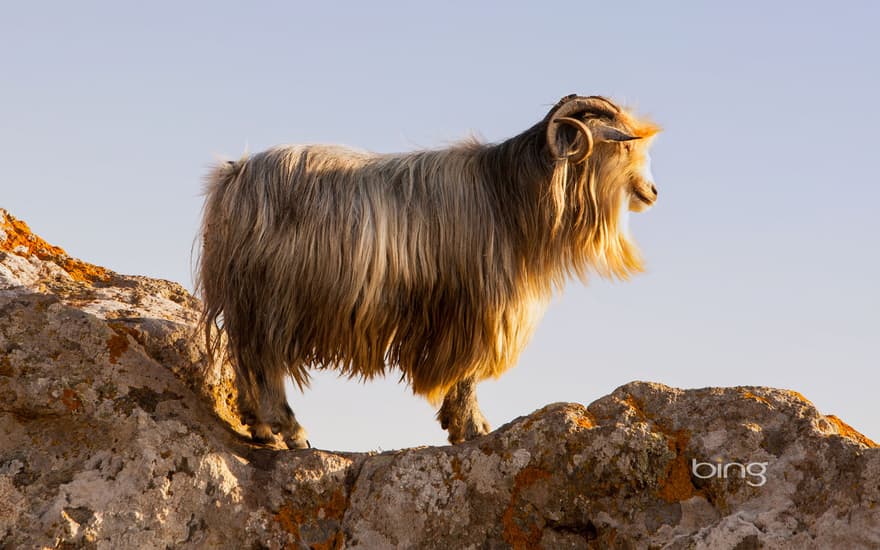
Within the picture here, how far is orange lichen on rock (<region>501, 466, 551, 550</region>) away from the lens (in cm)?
489

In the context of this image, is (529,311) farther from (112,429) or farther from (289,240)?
(112,429)

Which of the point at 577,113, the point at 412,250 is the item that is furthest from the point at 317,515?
the point at 577,113

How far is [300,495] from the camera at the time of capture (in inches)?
207

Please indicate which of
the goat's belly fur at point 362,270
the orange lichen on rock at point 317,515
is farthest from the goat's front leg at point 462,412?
the orange lichen on rock at point 317,515

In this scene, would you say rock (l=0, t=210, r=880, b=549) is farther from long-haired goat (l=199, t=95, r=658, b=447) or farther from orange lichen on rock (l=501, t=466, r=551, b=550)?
long-haired goat (l=199, t=95, r=658, b=447)

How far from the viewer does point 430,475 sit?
5160 mm

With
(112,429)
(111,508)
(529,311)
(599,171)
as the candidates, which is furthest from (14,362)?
(599,171)

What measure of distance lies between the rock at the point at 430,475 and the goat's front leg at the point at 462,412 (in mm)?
1413

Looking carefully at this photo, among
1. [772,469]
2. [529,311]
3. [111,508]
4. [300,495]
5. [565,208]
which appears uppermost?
[565,208]

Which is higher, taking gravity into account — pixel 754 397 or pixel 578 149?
pixel 578 149

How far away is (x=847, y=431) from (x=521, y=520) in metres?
1.49

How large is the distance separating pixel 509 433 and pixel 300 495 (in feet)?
3.27

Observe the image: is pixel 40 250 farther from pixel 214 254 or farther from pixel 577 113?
pixel 577 113

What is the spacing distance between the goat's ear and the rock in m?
1.93
